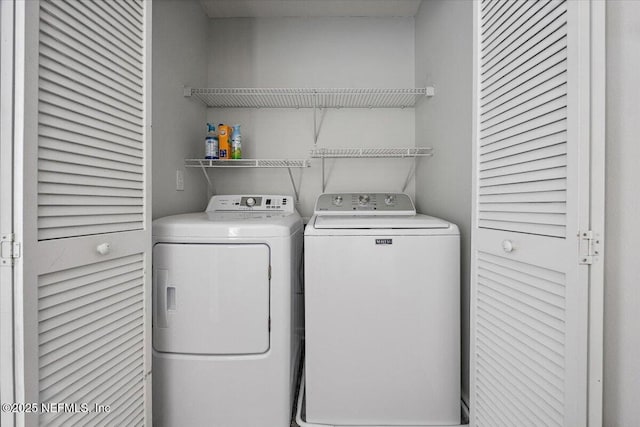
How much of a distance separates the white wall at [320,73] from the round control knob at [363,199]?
0.39m

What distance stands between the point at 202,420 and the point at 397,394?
946 millimetres

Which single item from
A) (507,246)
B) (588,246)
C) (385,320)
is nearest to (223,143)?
(385,320)

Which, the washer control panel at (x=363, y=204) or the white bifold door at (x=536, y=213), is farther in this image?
the washer control panel at (x=363, y=204)

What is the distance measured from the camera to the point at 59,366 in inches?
34.8

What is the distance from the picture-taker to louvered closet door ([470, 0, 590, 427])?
773 millimetres

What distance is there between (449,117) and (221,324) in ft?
5.55

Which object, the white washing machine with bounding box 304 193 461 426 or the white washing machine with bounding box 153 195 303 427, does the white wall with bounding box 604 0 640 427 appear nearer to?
the white washing machine with bounding box 304 193 461 426

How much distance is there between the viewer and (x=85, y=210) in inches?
38.2

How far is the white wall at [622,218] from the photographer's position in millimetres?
765

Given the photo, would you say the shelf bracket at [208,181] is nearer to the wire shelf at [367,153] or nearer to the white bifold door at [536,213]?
the wire shelf at [367,153]

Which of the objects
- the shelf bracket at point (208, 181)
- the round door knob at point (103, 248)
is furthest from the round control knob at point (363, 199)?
the round door knob at point (103, 248)

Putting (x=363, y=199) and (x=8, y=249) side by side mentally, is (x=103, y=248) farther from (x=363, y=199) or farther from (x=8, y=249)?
(x=363, y=199)

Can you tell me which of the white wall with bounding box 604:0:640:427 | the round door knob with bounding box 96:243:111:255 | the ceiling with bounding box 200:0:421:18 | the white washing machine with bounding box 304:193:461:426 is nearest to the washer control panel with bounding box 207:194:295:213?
the white washing machine with bounding box 304:193:461:426

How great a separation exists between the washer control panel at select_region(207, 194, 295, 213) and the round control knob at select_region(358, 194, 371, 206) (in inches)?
18.4
